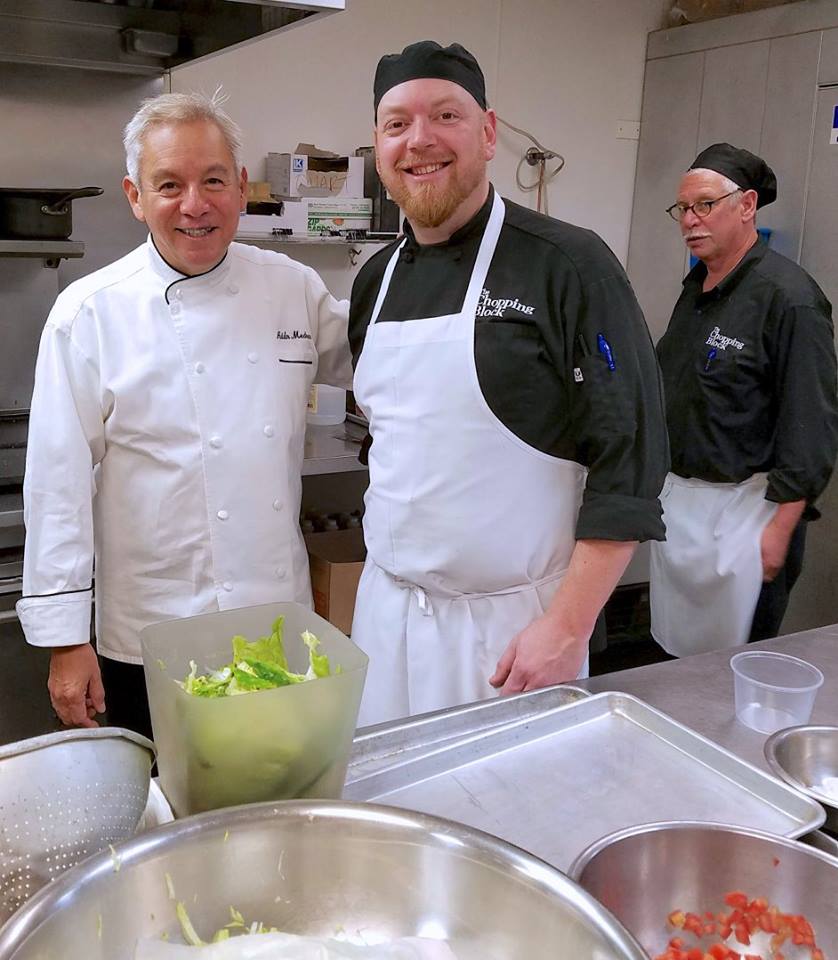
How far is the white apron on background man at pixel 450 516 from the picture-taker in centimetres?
150

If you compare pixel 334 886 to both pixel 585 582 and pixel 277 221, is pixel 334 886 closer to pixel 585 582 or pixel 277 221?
pixel 585 582

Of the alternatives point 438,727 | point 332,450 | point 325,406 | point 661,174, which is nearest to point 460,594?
point 438,727

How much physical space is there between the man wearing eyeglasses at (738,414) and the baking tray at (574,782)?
4.52 ft

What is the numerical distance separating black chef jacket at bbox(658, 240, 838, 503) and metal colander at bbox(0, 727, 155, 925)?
1910 mm

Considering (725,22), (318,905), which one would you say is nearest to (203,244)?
(318,905)

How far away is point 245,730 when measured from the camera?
2.53ft

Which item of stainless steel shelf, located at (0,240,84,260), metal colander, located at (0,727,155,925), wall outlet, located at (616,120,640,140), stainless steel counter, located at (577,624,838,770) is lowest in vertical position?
stainless steel counter, located at (577,624,838,770)

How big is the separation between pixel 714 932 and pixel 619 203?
3256 mm

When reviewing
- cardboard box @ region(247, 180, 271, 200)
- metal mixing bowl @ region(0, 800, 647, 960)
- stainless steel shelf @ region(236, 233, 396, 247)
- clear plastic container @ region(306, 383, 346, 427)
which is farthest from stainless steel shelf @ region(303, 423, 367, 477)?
metal mixing bowl @ region(0, 800, 647, 960)

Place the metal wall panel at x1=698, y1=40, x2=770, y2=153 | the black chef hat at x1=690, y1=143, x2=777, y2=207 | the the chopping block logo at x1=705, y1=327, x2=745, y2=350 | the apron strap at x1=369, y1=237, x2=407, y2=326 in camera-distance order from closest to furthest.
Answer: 1. the apron strap at x1=369, y1=237, x2=407, y2=326
2. the the chopping block logo at x1=705, y1=327, x2=745, y2=350
3. the black chef hat at x1=690, y1=143, x2=777, y2=207
4. the metal wall panel at x1=698, y1=40, x2=770, y2=153

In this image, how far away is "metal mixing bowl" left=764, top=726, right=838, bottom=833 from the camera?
1149 millimetres

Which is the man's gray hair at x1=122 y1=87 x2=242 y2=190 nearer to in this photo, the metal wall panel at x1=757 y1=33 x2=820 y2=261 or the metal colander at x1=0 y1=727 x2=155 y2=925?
the metal colander at x1=0 y1=727 x2=155 y2=925

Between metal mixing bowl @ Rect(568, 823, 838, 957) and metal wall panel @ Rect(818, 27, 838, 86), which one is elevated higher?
metal wall panel @ Rect(818, 27, 838, 86)

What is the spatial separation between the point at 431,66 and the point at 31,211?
1220 mm
